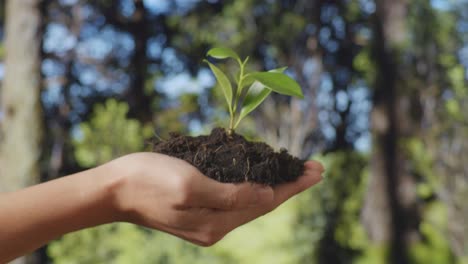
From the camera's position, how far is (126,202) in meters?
1.05

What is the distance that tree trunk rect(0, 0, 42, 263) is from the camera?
3.03 meters

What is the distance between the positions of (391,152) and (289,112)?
41.0 inches

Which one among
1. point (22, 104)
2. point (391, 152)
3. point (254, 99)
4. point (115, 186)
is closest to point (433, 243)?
point (391, 152)

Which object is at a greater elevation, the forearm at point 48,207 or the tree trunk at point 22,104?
the forearm at point 48,207

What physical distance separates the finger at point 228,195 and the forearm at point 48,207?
17 centimetres

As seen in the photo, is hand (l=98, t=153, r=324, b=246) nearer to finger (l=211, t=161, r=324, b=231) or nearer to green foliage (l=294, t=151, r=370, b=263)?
finger (l=211, t=161, r=324, b=231)

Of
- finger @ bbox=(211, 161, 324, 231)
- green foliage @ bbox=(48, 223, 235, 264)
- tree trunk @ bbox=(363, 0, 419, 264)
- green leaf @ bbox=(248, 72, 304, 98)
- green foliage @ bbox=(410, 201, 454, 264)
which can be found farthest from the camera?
tree trunk @ bbox=(363, 0, 419, 264)

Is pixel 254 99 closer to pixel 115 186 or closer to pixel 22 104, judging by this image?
pixel 115 186

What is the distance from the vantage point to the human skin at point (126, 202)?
3.30 ft

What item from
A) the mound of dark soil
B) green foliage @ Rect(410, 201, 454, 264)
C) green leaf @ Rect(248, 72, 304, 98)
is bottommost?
green foliage @ Rect(410, 201, 454, 264)

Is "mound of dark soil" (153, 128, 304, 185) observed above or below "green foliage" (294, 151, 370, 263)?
above

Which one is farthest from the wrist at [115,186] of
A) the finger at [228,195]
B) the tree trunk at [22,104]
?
the tree trunk at [22,104]

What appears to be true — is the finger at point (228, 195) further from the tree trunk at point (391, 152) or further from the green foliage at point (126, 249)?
the tree trunk at point (391, 152)

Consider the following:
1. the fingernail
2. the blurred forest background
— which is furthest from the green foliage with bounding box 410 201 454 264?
the fingernail
